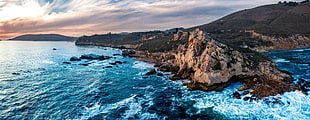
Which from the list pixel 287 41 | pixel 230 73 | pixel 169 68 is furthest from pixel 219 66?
pixel 287 41

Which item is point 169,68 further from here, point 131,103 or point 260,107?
point 260,107

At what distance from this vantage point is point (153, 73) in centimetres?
5378

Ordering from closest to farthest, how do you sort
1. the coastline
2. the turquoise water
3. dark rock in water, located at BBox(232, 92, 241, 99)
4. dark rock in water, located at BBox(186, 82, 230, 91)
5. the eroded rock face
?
the turquoise water → dark rock in water, located at BBox(232, 92, 241, 99) → the coastline → dark rock in water, located at BBox(186, 82, 230, 91) → the eroded rock face

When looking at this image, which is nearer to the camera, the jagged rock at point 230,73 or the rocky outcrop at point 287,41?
the jagged rock at point 230,73

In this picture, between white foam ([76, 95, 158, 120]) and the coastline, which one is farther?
the coastline

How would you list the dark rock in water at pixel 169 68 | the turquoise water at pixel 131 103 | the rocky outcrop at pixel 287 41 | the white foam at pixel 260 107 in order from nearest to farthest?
the white foam at pixel 260 107 → the turquoise water at pixel 131 103 → the dark rock in water at pixel 169 68 → the rocky outcrop at pixel 287 41

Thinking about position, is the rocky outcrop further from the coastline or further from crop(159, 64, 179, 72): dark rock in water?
the coastline

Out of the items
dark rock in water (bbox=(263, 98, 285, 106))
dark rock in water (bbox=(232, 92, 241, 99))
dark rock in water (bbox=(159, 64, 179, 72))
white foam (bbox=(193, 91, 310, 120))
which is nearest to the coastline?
dark rock in water (bbox=(232, 92, 241, 99))

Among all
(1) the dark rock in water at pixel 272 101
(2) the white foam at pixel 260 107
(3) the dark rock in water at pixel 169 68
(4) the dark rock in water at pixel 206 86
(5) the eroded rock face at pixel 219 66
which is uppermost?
(5) the eroded rock face at pixel 219 66

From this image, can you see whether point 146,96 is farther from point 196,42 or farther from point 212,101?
point 196,42

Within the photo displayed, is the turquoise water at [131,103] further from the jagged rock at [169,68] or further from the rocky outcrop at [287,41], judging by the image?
the rocky outcrop at [287,41]

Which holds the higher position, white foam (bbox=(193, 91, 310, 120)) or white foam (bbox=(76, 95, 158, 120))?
white foam (bbox=(76, 95, 158, 120))

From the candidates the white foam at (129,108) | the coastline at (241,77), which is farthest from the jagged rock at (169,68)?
the white foam at (129,108)

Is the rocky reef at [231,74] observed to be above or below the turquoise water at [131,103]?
above
